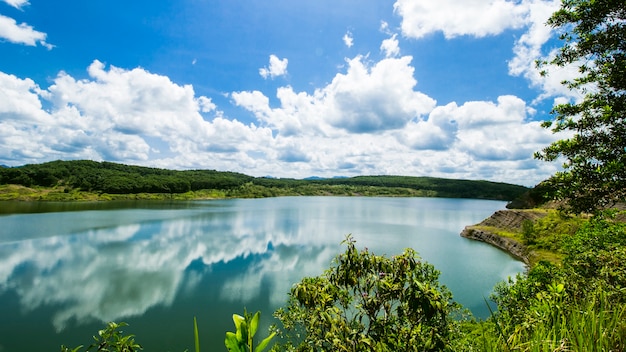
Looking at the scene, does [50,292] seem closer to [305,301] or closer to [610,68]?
[305,301]

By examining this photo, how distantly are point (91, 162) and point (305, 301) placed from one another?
19371 cm

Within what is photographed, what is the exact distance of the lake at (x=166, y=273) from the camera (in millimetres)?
18156

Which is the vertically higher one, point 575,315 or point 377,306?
point 575,315

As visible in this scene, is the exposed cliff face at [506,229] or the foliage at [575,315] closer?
the foliage at [575,315]

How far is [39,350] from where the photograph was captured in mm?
15500

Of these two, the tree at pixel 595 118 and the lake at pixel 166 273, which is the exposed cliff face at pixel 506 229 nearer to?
the lake at pixel 166 273

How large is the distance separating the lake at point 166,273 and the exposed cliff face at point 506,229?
182 centimetres

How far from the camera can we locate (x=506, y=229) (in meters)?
47.6

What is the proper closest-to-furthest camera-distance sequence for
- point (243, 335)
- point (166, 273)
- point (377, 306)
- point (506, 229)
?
point (243, 335)
point (377, 306)
point (166, 273)
point (506, 229)

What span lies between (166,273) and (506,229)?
47.7 m

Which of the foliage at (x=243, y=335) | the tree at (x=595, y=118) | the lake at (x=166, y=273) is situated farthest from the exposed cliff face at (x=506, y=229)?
the foliage at (x=243, y=335)

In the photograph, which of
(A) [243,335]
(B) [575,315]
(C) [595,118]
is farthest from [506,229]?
(A) [243,335]

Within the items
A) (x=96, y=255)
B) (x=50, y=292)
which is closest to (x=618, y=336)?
(x=50, y=292)

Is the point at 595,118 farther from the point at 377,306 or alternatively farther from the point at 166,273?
the point at 166,273
